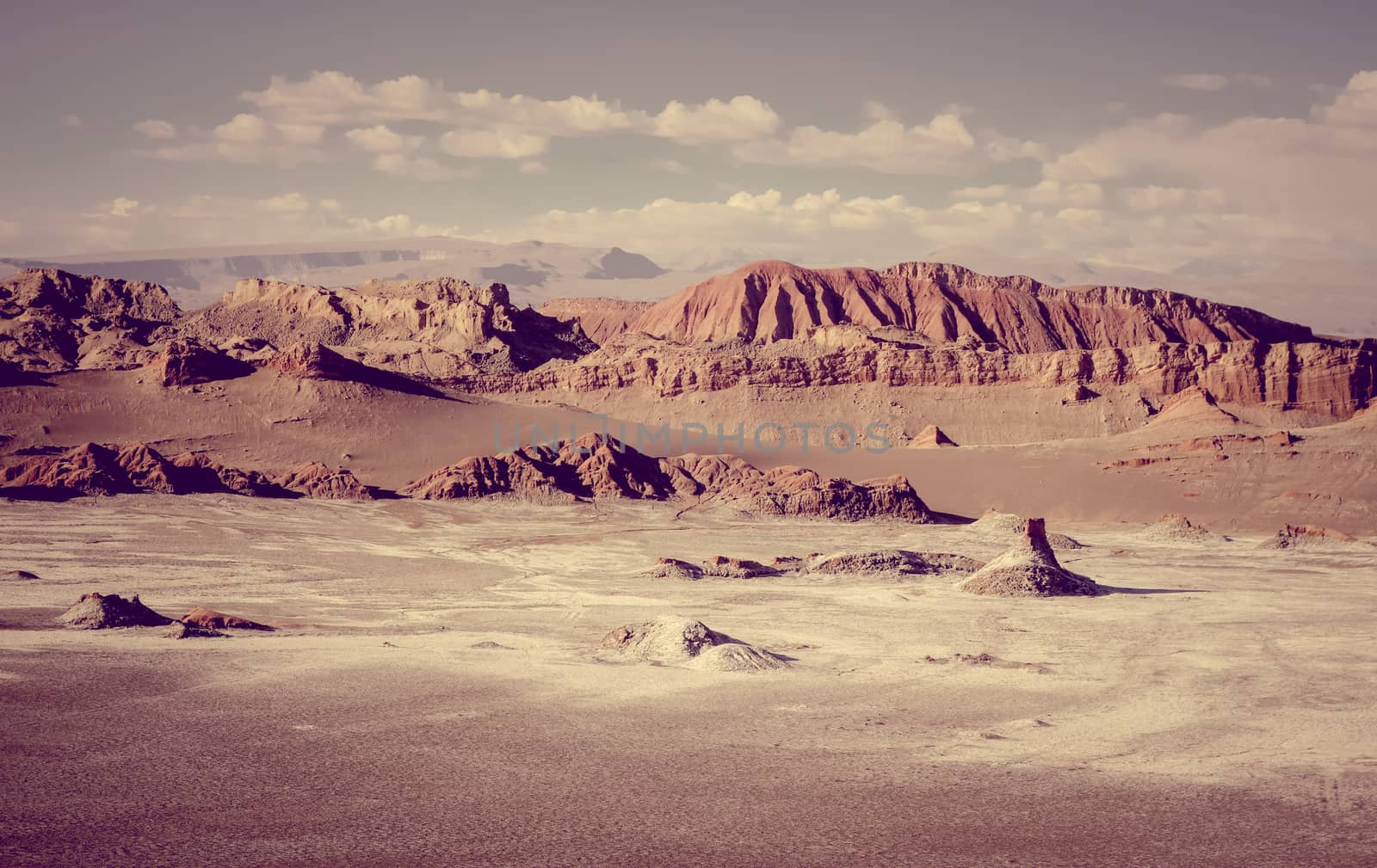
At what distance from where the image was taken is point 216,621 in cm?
1841

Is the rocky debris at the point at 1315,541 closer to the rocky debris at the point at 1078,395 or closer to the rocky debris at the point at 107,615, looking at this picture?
the rocky debris at the point at 1078,395

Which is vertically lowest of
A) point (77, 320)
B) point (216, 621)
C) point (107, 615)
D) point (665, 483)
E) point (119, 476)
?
point (119, 476)

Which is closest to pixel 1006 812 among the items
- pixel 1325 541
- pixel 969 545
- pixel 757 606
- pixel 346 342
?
pixel 757 606

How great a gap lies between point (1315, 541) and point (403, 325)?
7090cm

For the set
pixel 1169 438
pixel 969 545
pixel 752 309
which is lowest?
pixel 969 545

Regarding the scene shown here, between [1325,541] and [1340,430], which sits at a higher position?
[1340,430]

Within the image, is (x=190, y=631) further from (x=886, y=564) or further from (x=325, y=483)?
(x=325, y=483)

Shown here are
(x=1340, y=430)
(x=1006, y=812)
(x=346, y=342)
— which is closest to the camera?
(x=1006, y=812)

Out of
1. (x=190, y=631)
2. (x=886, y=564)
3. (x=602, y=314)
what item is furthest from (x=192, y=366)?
(x=602, y=314)

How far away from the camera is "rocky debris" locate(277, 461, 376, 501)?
46.2m

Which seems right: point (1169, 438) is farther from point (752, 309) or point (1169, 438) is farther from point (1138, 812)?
point (752, 309)

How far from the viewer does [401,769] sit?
11266 millimetres

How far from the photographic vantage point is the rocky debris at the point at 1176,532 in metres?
39.3

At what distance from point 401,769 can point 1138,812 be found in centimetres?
722
